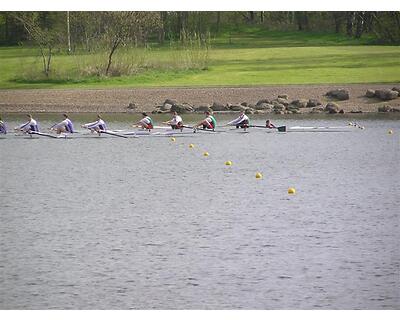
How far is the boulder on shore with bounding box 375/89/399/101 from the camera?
78.1ft

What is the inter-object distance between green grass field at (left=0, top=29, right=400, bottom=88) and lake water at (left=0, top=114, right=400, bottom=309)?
1777 millimetres

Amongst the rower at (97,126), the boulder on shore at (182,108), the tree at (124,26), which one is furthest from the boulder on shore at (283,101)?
the rower at (97,126)

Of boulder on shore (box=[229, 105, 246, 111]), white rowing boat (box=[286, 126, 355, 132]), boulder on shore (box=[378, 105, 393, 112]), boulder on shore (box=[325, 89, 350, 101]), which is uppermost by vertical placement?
boulder on shore (box=[325, 89, 350, 101])

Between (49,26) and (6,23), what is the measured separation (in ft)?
3.24

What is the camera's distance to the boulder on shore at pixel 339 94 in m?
25.0

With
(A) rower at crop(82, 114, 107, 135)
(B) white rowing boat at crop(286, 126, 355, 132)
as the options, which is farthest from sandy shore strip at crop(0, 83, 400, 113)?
(B) white rowing boat at crop(286, 126, 355, 132)

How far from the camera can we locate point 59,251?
10.9 metres

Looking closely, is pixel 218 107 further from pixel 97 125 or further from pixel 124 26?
pixel 124 26

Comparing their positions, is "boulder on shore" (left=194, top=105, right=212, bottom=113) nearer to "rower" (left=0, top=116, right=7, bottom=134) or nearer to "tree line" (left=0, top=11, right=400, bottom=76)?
"tree line" (left=0, top=11, right=400, bottom=76)

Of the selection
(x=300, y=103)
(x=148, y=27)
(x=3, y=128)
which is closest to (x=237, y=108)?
(x=300, y=103)

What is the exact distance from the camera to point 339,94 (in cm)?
2517

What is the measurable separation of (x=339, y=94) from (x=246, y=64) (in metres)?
2.79

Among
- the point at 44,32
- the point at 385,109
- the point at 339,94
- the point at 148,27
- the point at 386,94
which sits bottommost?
the point at 385,109

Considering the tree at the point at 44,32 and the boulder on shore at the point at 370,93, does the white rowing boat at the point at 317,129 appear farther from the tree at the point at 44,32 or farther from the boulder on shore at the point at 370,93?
the tree at the point at 44,32
